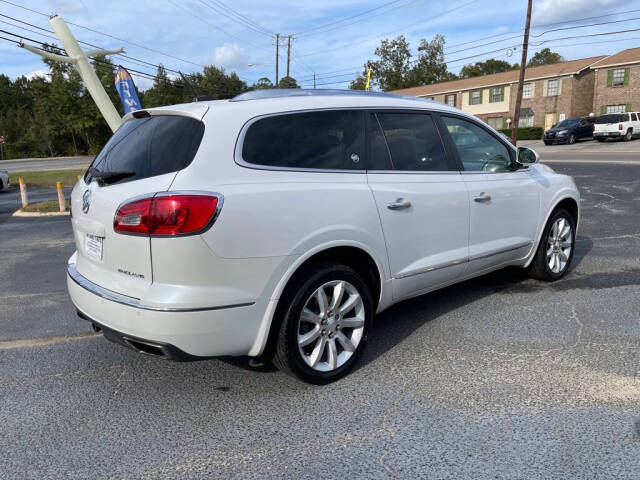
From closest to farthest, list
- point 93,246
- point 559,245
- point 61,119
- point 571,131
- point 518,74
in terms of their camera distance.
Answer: point 93,246, point 559,245, point 571,131, point 518,74, point 61,119

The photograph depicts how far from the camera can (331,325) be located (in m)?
3.33

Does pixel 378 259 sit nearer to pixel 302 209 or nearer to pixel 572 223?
pixel 302 209

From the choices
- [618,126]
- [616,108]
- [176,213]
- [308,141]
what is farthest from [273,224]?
[616,108]

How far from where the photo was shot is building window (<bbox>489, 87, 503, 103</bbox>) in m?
50.3

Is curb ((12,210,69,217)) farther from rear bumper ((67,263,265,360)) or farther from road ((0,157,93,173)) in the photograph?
road ((0,157,93,173))

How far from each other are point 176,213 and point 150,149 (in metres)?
0.60

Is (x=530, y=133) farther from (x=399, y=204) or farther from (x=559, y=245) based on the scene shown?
(x=399, y=204)

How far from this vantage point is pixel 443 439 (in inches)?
107

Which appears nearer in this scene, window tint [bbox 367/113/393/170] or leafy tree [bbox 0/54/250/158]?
window tint [bbox 367/113/393/170]

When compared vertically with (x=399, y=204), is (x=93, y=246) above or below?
below

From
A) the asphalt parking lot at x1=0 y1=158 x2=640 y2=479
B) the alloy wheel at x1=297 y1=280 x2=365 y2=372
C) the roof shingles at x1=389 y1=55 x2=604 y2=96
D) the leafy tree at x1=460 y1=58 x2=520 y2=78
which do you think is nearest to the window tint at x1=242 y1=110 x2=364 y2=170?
the alloy wheel at x1=297 y1=280 x2=365 y2=372

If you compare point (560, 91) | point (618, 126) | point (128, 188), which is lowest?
point (128, 188)

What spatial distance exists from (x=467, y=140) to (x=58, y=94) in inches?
2862

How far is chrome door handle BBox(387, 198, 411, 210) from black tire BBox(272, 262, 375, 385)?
530mm
